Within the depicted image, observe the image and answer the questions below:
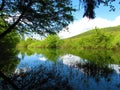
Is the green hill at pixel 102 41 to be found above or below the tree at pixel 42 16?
above

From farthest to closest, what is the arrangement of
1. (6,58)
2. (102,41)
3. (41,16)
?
(102,41) < (6,58) < (41,16)

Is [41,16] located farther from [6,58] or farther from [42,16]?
[6,58]

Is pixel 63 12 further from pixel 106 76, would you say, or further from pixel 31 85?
pixel 31 85

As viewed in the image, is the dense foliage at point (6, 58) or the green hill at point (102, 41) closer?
the dense foliage at point (6, 58)

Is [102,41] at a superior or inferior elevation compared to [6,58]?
superior

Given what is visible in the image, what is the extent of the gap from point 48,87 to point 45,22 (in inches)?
336

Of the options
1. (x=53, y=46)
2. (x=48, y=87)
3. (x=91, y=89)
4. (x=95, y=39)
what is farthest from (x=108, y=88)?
(x=53, y=46)

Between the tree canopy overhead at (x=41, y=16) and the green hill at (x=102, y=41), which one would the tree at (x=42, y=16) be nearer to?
the tree canopy overhead at (x=41, y=16)

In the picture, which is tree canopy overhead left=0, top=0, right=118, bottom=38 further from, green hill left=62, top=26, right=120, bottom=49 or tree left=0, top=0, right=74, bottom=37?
green hill left=62, top=26, right=120, bottom=49

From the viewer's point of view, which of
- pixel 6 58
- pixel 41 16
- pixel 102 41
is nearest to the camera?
pixel 41 16

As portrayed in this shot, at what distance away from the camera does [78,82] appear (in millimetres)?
21828

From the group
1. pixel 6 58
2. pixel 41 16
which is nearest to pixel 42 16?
pixel 41 16

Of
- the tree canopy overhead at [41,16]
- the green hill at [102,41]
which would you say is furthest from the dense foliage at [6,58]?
the green hill at [102,41]

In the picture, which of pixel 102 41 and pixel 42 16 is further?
pixel 102 41
